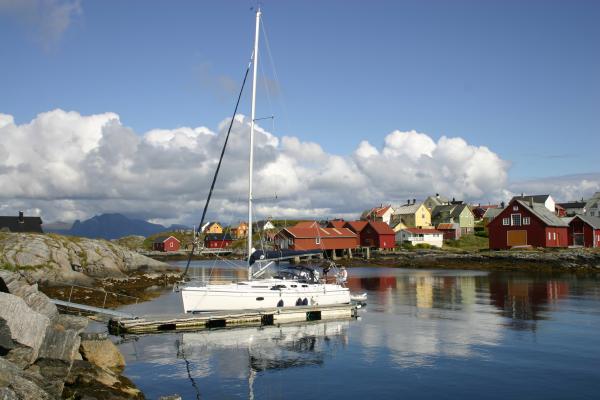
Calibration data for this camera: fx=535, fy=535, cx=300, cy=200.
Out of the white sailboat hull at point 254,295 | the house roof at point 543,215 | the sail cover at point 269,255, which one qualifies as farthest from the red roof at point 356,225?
the white sailboat hull at point 254,295

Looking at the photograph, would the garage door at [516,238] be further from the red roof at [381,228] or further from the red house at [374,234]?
the red roof at [381,228]

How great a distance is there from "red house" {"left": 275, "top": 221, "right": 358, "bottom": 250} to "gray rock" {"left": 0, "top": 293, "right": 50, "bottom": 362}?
7211 cm

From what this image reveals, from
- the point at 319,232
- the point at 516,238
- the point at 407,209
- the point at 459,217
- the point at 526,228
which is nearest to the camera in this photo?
the point at 526,228

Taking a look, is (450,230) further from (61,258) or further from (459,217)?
(61,258)

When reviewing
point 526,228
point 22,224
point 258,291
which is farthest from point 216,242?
point 258,291

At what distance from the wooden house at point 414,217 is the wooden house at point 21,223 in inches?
2875

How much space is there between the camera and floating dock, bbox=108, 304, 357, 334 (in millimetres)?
25594

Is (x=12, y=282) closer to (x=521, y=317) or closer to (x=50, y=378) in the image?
(x=50, y=378)

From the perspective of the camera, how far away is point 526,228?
77750 millimetres

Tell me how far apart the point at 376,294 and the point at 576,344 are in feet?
71.5

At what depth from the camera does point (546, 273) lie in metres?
61.7

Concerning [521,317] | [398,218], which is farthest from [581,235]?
[521,317]

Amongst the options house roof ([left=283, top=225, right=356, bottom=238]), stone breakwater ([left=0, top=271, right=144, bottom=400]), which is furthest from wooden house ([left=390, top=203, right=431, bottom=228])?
stone breakwater ([left=0, top=271, right=144, bottom=400])

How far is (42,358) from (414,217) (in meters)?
115
